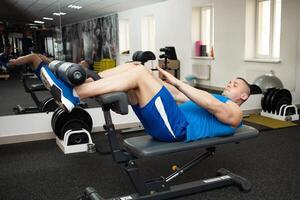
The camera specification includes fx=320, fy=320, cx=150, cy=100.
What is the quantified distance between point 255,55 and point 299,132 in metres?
1.63

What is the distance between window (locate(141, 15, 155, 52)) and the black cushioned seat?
2.14 meters

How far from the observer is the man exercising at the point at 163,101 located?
173 cm

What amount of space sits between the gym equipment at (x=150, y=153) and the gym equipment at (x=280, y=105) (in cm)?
233

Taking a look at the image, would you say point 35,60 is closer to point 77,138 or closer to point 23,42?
point 23,42

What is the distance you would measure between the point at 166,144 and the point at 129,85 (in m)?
0.44

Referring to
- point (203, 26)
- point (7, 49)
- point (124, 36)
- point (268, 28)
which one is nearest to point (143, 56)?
point (124, 36)

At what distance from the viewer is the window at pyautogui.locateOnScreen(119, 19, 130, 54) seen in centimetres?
383

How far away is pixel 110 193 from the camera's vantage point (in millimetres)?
2191

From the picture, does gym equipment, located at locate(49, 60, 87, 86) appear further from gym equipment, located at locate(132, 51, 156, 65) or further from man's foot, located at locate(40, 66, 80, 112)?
gym equipment, located at locate(132, 51, 156, 65)

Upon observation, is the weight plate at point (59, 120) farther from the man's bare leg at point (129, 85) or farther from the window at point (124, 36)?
the man's bare leg at point (129, 85)

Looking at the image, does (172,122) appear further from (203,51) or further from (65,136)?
(203,51)

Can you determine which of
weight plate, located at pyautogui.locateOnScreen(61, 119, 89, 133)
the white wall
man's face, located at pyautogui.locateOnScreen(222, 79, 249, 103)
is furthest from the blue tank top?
the white wall

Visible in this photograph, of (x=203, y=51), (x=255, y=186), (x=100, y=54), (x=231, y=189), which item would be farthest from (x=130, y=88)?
(x=203, y=51)

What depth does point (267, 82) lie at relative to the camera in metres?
4.57
